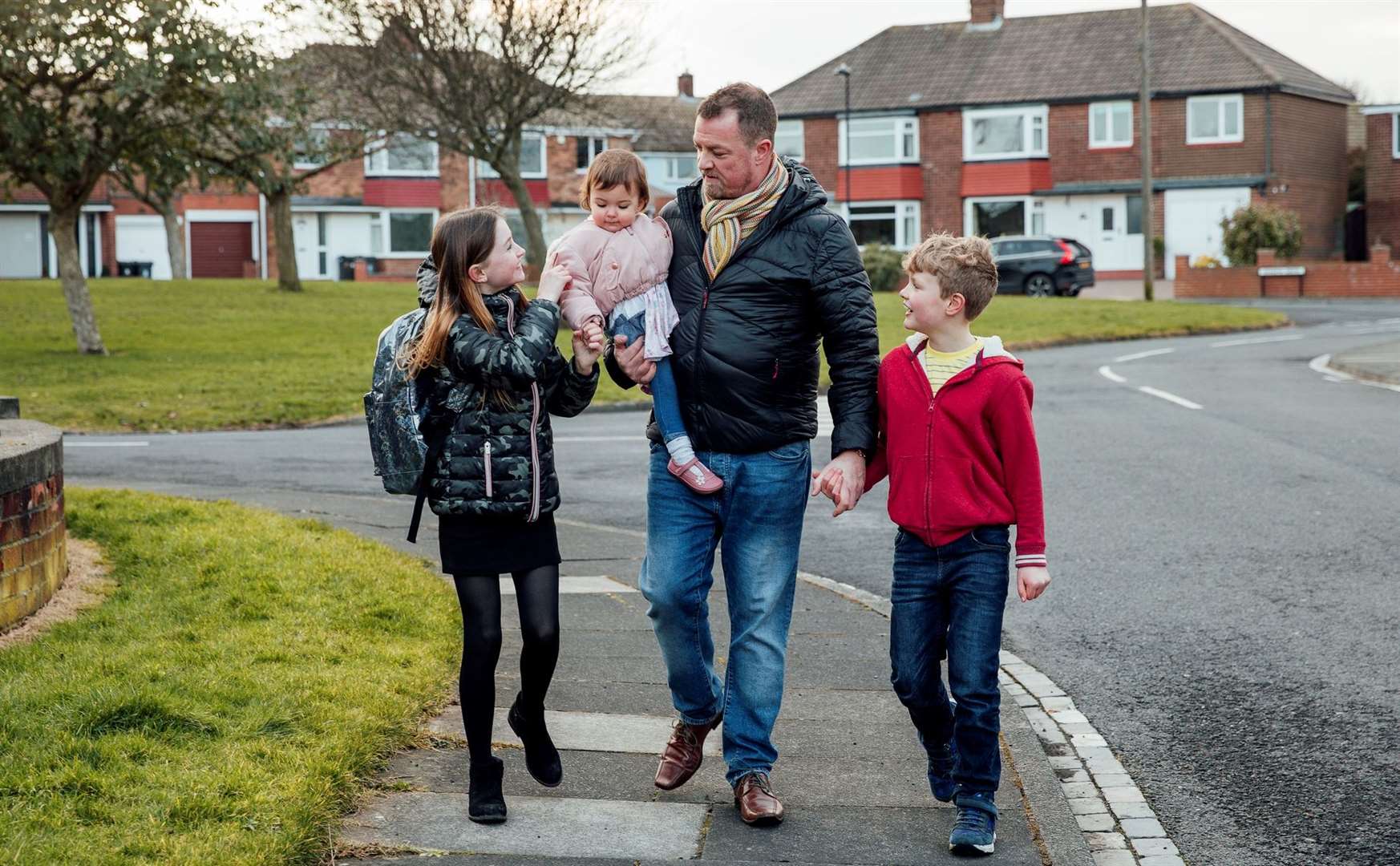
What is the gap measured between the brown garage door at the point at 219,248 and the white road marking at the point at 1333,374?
47802 millimetres

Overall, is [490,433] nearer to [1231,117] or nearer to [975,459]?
[975,459]

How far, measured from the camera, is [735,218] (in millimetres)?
4422

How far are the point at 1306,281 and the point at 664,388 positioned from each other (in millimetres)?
39540

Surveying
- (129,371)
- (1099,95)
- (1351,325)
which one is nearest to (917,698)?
(129,371)

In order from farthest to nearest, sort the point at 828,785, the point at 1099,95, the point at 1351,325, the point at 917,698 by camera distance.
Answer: the point at 1099,95 < the point at 1351,325 < the point at 828,785 < the point at 917,698

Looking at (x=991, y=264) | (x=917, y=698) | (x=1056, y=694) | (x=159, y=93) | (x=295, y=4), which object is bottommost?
(x=1056, y=694)

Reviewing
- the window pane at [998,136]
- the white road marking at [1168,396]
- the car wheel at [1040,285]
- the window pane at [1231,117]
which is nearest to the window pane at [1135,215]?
the window pane at [1231,117]

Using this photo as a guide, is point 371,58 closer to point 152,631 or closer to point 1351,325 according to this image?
point 1351,325

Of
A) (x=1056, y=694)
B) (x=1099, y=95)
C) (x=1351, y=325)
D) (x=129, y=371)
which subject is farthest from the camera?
(x=1099, y=95)

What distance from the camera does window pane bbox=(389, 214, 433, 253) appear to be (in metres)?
58.6

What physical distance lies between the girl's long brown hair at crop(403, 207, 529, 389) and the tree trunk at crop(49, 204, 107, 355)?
1877 centimetres

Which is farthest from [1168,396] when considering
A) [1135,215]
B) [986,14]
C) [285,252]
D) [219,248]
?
[219,248]

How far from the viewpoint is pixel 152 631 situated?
6.04m

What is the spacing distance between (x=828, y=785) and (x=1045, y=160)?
49621 millimetres
